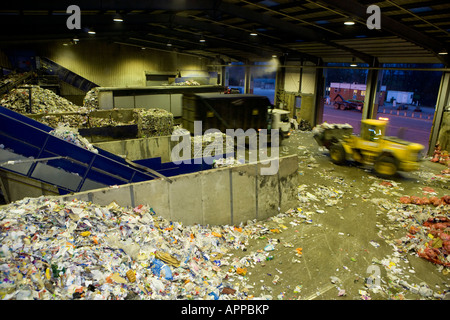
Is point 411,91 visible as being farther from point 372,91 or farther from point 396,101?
point 372,91

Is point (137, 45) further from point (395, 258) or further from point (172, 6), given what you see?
point (395, 258)

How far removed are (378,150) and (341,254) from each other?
6.68m

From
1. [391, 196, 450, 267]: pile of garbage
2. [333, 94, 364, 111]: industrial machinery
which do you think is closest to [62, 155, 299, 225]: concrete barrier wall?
[391, 196, 450, 267]: pile of garbage

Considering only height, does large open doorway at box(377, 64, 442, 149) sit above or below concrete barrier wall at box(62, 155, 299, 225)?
above

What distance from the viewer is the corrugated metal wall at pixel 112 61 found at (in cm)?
2455

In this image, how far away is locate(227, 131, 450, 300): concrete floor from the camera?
5.86 m

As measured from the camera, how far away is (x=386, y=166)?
1198 cm

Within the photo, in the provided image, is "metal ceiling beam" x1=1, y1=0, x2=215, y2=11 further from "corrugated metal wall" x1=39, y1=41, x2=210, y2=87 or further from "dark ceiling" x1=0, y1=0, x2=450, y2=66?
"corrugated metal wall" x1=39, y1=41, x2=210, y2=87

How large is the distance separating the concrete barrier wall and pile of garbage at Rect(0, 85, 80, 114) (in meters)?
12.3

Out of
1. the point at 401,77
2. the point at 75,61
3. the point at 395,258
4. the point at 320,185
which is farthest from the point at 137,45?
the point at 401,77

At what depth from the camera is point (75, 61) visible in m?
25.0

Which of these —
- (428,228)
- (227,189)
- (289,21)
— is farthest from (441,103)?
(227,189)

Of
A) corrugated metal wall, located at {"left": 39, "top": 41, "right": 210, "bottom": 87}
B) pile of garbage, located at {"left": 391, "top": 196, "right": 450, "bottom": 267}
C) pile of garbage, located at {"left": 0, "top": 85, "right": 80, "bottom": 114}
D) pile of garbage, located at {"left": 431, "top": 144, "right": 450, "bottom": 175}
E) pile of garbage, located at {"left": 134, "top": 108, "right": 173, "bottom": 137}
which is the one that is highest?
corrugated metal wall, located at {"left": 39, "top": 41, "right": 210, "bottom": 87}

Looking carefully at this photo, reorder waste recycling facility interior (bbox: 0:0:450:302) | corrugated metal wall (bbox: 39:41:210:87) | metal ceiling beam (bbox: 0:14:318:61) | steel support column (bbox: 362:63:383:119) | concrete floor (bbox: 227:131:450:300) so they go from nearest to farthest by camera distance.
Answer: waste recycling facility interior (bbox: 0:0:450:302), concrete floor (bbox: 227:131:450:300), metal ceiling beam (bbox: 0:14:318:61), steel support column (bbox: 362:63:383:119), corrugated metal wall (bbox: 39:41:210:87)
